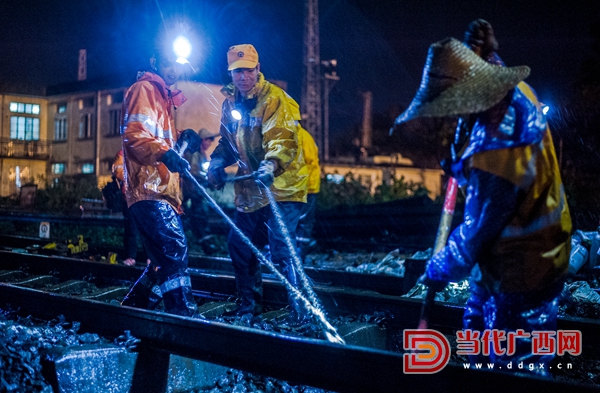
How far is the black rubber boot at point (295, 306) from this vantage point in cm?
486

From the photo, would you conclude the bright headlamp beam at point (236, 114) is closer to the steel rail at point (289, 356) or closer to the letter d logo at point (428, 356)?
the steel rail at point (289, 356)

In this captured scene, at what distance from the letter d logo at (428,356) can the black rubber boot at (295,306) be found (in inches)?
76.4

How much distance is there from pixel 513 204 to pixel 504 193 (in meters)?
0.06

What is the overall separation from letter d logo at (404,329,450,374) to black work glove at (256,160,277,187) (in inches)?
74.9

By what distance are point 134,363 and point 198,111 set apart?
28.4m

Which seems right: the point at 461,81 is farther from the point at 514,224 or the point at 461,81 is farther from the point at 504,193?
the point at 514,224

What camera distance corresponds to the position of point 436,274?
8.86 feet

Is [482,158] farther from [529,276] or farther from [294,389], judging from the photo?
[294,389]

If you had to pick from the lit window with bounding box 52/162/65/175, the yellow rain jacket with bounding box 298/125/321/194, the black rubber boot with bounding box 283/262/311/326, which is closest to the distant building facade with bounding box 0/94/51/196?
the lit window with bounding box 52/162/65/175

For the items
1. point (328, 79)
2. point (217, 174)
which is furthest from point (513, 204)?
point (328, 79)

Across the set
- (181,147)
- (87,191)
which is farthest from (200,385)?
(87,191)

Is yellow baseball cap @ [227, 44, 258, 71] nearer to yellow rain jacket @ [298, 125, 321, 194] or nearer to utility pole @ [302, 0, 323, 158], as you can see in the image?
yellow rain jacket @ [298, 125, 321, 194]

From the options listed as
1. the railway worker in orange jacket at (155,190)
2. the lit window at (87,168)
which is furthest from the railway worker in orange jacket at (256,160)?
the lit window at (87,168)

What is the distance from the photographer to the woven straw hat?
8.04 ft
